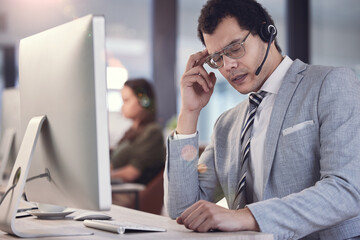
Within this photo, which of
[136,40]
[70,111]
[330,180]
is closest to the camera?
[70,111]

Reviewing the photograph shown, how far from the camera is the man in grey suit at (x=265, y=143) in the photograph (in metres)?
1.38

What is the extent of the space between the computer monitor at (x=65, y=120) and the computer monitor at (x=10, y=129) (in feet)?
3.77

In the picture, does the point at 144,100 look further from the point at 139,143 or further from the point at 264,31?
the point at 264,31

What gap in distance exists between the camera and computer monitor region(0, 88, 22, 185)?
8.52 feet

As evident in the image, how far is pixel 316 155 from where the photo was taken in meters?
1.62

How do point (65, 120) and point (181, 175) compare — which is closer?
point (65, 120)

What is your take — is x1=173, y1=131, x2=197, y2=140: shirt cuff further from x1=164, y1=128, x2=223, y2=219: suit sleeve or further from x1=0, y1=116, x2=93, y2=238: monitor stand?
x1=0, y1=116, x2=93, y2=238: monitor stand

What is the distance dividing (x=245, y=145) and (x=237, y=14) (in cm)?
45

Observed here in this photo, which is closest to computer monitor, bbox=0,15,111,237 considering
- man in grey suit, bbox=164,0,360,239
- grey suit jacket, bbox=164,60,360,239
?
man in grey suit, bbox=164,0,360,239

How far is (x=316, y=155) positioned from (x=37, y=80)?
2.78ft

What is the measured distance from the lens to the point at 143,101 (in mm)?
4457

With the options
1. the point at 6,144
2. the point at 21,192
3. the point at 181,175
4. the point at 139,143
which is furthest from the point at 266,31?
the point at 139,143

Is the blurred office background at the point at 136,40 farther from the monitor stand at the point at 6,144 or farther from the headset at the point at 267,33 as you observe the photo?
the headset at the point at 267,33

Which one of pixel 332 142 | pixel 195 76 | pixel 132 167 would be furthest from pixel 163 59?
pixel 332 142
